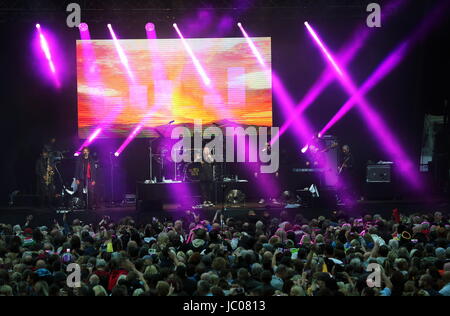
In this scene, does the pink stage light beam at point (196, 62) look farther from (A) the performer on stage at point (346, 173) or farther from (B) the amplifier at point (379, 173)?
(B) the amplifier at point (379, 173)

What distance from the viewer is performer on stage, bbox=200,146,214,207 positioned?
17047mm

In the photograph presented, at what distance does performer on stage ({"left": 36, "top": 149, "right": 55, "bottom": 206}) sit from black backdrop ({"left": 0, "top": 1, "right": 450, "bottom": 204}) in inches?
45.7

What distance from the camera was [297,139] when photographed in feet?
62.7

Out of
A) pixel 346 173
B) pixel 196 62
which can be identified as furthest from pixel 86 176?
pixel 346 173

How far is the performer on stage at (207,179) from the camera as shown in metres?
17.0

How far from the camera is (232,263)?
9.07 metres

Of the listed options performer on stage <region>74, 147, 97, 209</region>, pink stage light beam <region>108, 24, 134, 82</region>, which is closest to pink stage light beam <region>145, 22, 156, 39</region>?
pink stage light beam <region>108, 24, 134, 82</region>

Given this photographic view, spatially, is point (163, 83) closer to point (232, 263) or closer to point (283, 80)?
point (283, 80)

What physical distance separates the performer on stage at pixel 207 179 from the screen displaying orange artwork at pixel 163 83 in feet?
5.89

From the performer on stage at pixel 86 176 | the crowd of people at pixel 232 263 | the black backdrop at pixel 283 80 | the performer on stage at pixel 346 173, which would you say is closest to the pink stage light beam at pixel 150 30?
the black backdrop at pixel 283 80

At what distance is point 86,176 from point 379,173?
746 centimetres

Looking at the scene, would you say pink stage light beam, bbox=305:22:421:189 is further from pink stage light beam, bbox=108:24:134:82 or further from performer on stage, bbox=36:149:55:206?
performer on stage, bbox=36:149:55:206
